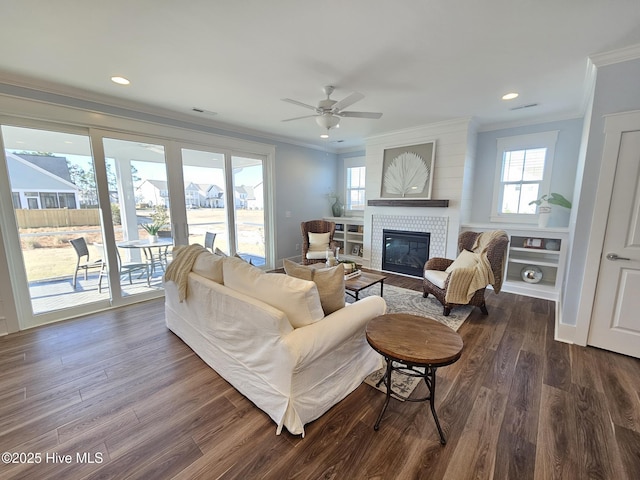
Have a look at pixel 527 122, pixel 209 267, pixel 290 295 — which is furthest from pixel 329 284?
pixel 527 122

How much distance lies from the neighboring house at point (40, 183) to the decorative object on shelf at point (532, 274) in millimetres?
6220

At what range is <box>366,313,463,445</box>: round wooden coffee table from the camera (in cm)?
→ 141

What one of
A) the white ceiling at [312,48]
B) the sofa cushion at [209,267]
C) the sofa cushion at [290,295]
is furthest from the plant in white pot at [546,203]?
the sofa cushion at [209,267]

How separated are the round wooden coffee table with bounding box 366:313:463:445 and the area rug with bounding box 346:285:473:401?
0.23 m

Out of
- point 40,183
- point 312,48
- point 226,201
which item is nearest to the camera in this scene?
point 312,48

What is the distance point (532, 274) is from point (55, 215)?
21.0ft

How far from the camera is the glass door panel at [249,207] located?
472 centimetres

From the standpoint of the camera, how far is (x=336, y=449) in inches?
59.0

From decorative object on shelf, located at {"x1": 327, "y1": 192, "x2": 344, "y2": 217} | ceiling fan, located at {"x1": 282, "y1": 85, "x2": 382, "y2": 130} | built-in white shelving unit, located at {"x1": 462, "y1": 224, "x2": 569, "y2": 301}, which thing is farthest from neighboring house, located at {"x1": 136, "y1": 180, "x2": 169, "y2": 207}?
built-in white shelving unit, located at {"x1": 462, "y1": 224, "x2": 569, "y2": 301}

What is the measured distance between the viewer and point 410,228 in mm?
4758

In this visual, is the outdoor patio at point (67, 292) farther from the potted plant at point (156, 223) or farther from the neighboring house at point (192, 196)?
the neighboring house at point (192, 196)

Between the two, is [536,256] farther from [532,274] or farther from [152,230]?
[152,230]

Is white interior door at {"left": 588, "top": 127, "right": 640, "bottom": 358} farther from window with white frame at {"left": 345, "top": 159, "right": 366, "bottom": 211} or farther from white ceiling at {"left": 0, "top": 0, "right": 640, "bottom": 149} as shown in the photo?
window with white frame at {"left": 345, "top": 159, "right": 366, "bottom": 211}

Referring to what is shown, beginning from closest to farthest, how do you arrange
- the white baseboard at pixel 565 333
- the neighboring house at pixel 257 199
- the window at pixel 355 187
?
the white baseboard at pixel 565 333
the neighboring house at pixel 257 199
the window at pixel 355 187
